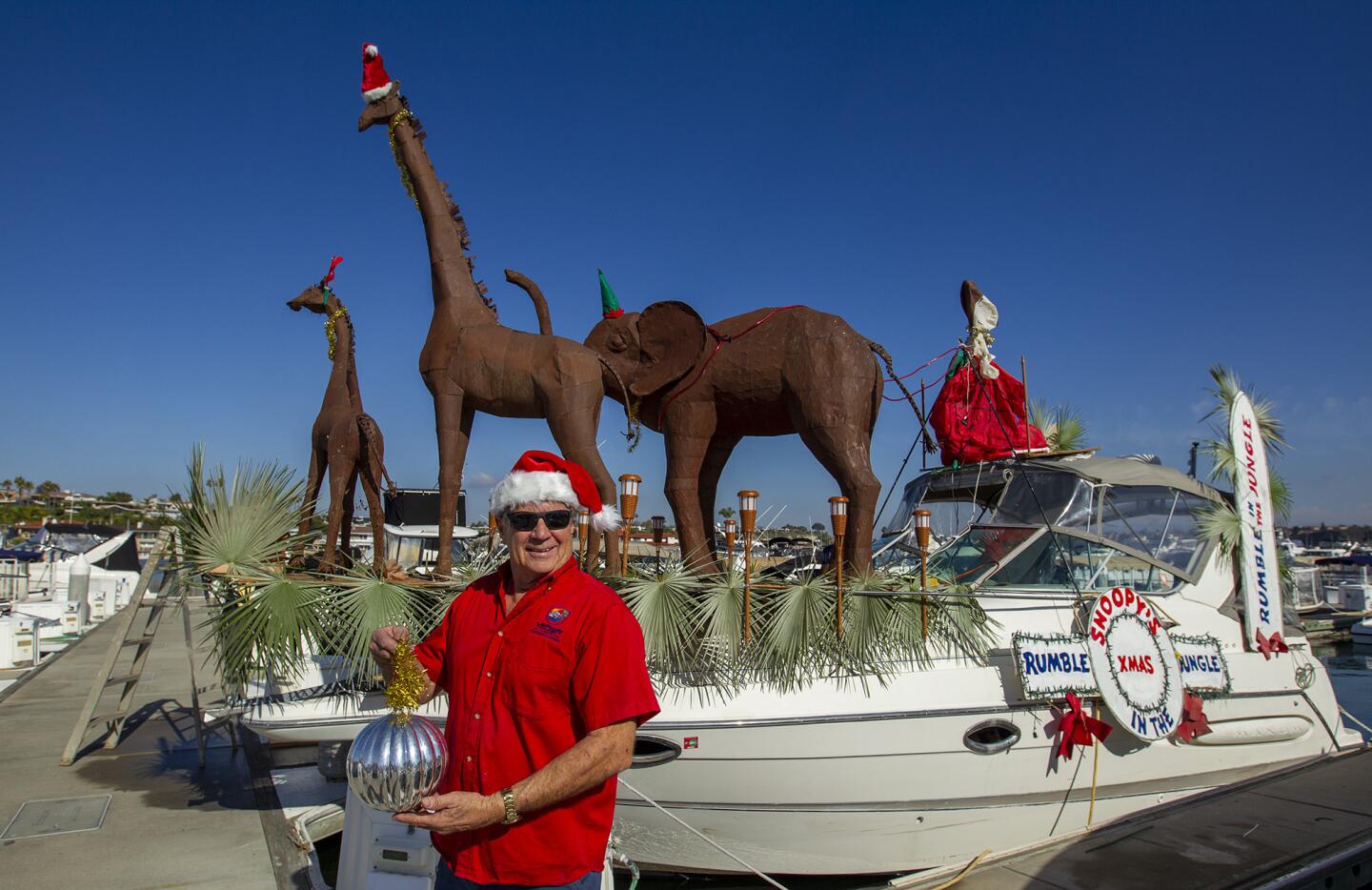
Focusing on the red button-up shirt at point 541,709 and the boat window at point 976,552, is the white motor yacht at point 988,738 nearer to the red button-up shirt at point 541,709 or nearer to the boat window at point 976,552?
the boat window at point 976,552

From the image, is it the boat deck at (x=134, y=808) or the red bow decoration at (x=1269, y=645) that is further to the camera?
the red bow decoration at (x=1269, y=645)

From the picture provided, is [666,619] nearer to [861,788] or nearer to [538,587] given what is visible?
[861,788]

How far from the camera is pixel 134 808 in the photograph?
18.5 ft

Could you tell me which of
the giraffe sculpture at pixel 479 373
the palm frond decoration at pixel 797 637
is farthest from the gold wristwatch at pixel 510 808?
the giraffe sculpture at pixel 479 373

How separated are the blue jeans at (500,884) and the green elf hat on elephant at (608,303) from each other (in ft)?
15.3

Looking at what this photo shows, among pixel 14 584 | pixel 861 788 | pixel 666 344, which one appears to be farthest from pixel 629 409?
pixel 14 584

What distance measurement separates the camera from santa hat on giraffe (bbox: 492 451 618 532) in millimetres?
2223

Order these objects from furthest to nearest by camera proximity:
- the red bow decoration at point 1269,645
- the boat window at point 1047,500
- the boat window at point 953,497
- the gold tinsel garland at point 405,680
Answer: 1. the boat window at point 953,497
2. the boat window at point 1047,500
3. the red bow decoration at point 1269,645
4. the gold tinsel garland at point 405,680

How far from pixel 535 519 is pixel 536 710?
48cm

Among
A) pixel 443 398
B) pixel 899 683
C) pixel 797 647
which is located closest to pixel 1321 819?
pixel 899 683

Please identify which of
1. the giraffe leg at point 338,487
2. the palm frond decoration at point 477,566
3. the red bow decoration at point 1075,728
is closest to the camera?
the palm frond decoration at point 477,566

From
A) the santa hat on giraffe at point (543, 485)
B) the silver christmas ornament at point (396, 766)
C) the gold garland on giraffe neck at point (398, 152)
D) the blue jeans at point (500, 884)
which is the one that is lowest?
the blue jeans at point (500, 884)

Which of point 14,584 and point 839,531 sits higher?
point 839,531

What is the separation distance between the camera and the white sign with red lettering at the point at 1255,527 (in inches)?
243
